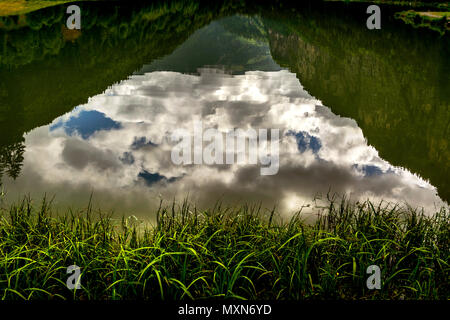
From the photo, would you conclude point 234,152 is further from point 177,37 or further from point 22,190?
point 177,37

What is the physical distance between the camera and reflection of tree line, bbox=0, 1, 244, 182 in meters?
29.1

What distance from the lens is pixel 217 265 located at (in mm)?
7895

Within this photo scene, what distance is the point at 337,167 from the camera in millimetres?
20906

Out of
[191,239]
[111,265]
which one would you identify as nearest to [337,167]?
[191,239]

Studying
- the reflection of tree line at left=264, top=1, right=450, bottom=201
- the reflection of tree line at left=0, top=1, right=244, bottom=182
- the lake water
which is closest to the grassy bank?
the reflection of tree line at left=264, top=1, right=450, bottom=201

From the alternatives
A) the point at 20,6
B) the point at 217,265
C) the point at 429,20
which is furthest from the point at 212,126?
the point at 20,6

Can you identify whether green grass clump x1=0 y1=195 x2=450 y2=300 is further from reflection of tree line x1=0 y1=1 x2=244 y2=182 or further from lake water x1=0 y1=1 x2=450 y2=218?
reflection of tree line x1=0 y1=1 x2=244 y2=182

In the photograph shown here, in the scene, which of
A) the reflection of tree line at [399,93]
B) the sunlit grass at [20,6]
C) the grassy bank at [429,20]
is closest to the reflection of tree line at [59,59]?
A: the sunlit grass at [20,6]

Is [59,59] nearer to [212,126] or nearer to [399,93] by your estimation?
[212,126]

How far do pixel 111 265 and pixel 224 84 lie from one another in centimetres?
4089

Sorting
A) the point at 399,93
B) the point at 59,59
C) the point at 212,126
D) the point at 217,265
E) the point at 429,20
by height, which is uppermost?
the point at 429,20

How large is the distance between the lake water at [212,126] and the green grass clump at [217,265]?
19.7 ft

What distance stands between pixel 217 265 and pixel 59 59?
55787mm
